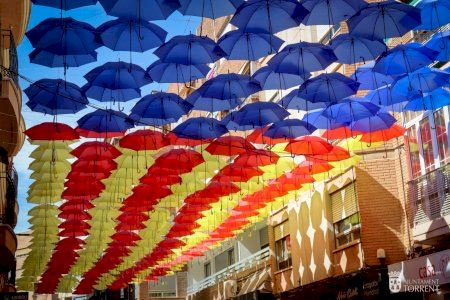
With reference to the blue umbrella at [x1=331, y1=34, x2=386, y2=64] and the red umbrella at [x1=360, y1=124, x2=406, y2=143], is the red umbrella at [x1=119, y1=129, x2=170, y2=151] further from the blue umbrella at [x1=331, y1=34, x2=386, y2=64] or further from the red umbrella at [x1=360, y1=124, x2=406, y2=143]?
the blue umbrella at [x1=331, y1=34, x2=386, y2=64]

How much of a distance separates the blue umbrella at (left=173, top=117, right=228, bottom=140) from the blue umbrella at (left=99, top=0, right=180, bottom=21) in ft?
14.0

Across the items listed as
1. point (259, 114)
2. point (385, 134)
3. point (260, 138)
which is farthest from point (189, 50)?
point (385, 134)

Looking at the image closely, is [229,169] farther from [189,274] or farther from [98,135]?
[189,274]

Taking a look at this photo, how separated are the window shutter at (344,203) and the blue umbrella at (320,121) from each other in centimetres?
551

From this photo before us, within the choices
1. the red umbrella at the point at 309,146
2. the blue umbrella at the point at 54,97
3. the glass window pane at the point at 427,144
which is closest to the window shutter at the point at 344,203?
the glass window pane at the point at 427,144

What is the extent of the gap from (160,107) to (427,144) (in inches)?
284

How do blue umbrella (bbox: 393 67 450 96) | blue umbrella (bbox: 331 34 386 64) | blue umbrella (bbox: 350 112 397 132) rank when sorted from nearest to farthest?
1. blue umbrella (bbox: 331 34 386 64)
2. blue umbrella (bbox: 393 67 450 96)
3. blue umbrella (bbox: 350 112 397 132)


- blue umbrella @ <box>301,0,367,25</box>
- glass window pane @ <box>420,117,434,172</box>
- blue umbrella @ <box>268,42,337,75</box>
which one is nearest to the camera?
blue umbrella @ <box>301,0,367,25</box>

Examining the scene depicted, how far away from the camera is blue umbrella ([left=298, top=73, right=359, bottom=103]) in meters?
13.5

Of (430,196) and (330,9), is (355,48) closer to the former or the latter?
(330,9)

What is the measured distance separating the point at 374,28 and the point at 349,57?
1.14 meters

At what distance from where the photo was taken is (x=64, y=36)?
12375 mm

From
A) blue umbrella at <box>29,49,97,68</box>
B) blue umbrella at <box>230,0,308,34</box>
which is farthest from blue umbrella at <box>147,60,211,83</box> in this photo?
blue umbrella at <box>230,0,308,34</box>

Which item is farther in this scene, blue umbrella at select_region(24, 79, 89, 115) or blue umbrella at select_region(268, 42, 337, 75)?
blue umbrella at select_region(24, 79, 89, 115)
